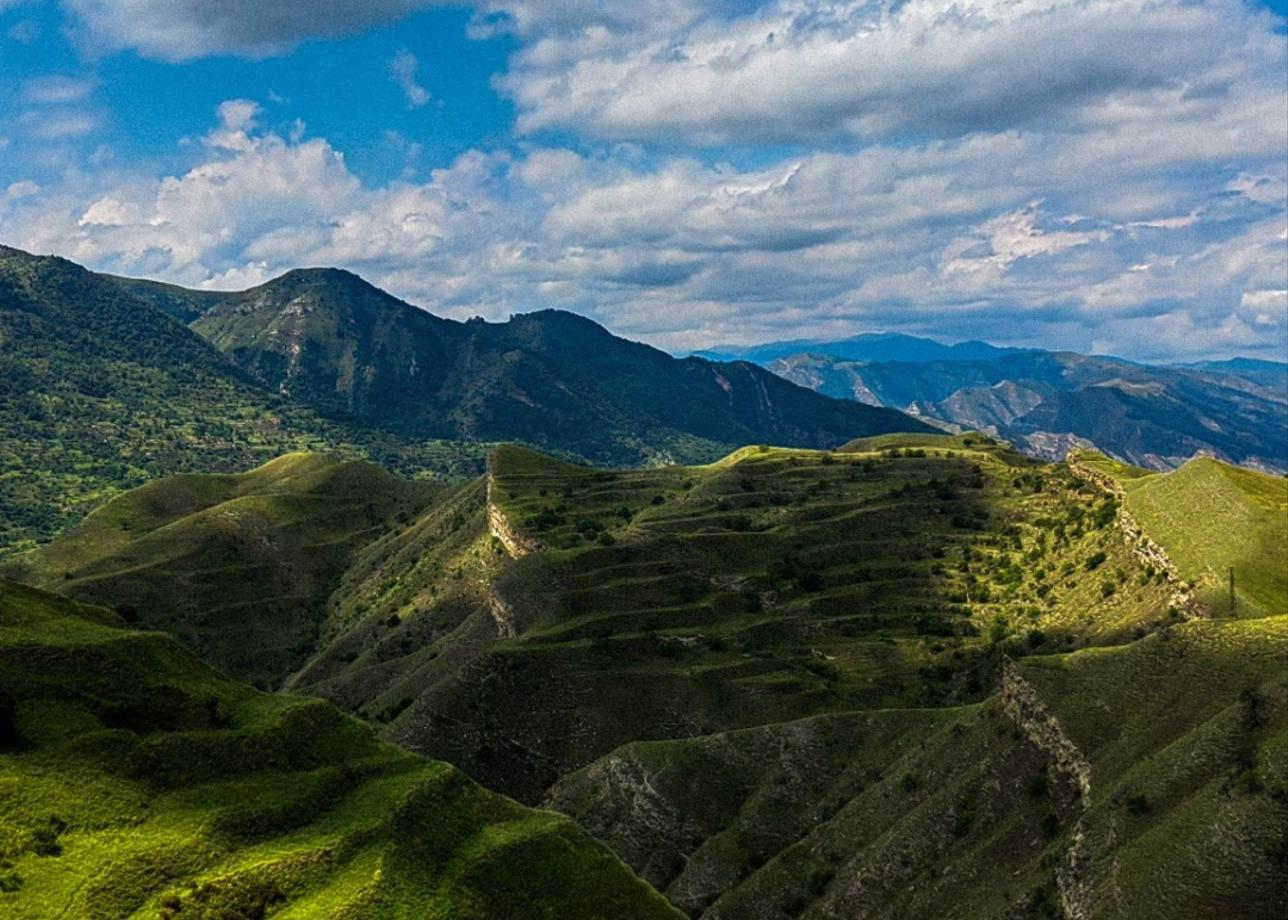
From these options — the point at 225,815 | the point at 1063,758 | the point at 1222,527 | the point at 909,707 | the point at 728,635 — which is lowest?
the point at 909,707

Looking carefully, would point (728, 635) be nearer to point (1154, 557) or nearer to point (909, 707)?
point (909, 707)

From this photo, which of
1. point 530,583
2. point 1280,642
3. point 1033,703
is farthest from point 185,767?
point 530,583

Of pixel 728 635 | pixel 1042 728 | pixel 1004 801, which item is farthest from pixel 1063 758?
pixel 728 635

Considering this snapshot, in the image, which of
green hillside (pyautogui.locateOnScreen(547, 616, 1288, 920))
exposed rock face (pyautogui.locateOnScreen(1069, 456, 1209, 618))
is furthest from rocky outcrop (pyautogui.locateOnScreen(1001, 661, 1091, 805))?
exposed rock face (pyautogui.locateOnScreen(1069, 456, 1209, 618))

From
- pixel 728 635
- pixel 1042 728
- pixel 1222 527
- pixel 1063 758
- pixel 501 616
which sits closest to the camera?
pixel 1063 758

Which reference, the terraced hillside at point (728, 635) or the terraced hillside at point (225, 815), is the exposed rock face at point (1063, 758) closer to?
the terraced hillside at point (225, 815)

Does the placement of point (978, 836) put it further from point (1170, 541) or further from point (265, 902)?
point (1170, 541)

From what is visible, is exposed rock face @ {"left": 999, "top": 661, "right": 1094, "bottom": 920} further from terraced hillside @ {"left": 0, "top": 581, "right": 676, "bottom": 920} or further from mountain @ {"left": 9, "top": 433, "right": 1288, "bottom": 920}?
terraced hillside @ {"left": 0, "top": 581, "right": 676, "bottom": 920}
